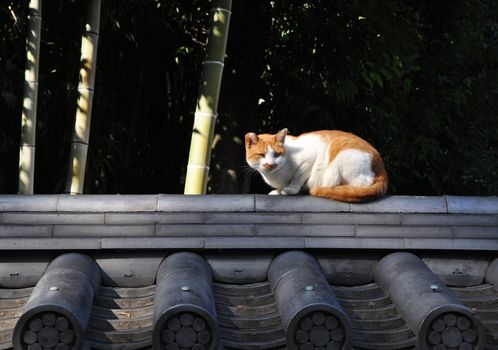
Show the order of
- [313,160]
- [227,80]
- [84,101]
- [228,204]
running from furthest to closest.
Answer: [227,80] → [84,101] → [313,160] → [228,204]

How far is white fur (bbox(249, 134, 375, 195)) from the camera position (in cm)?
447

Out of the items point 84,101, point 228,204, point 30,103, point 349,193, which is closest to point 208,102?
point 84,101

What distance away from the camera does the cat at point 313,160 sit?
14.6ft

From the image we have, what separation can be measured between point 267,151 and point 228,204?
1277mm

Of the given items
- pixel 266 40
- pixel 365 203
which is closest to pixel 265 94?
pixel 266 40

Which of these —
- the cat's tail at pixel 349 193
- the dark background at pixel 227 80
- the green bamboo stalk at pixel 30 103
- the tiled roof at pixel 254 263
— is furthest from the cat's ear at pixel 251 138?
the dark background at pixel 227 80

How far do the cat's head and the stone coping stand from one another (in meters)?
1.16

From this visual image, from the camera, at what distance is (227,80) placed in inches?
335

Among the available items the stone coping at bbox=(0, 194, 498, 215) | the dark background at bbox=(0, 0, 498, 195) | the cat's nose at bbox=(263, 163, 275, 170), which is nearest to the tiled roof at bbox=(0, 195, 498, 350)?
the stone coping at bbox=(0, 194, 498, 215)

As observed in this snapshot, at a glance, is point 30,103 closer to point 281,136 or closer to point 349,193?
point 281,136

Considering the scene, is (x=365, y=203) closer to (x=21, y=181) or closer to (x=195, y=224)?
(x=195, y=224)

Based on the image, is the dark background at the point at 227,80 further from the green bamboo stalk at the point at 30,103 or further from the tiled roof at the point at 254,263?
the tiled roof at the point at 254,263

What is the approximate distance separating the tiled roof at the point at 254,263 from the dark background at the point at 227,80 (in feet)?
14.8

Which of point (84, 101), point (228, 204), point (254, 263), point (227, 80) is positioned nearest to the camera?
point (254, 263)
